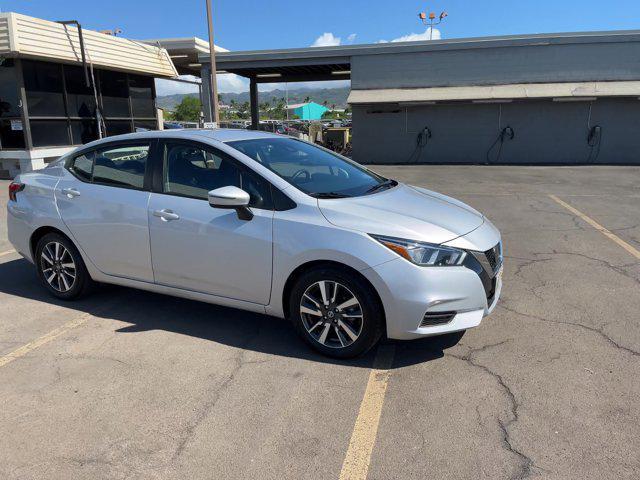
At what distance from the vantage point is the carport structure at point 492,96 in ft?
58.9

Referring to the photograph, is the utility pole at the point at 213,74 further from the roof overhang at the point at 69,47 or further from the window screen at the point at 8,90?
the window screen at the point at 8,90

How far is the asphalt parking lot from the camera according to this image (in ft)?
8.37

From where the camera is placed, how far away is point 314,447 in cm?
267

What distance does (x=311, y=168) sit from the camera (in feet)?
13.9

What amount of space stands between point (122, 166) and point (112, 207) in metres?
0.39

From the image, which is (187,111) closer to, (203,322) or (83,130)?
(83,130)

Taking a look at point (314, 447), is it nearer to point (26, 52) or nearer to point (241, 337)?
point (241, 337)

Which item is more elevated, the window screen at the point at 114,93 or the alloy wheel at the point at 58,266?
the window screen at the point at 114,93

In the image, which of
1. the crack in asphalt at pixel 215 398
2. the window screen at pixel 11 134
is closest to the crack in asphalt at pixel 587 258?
the crack in asphalt at pixel 215 398

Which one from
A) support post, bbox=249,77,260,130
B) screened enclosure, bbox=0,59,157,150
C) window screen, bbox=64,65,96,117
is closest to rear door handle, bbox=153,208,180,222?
screened enclosure, bbox=0,59,157,150

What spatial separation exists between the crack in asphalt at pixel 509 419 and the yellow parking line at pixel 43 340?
308cm

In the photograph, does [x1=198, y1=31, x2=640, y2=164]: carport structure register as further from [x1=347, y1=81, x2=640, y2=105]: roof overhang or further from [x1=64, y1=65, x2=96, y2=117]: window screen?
[x1=64, y1=65, x2=96, y2=117]: window screen

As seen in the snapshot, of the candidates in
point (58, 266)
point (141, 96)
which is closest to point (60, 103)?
point (141, 96)

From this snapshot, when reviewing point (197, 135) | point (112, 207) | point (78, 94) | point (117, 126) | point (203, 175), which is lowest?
point (112, 207)
